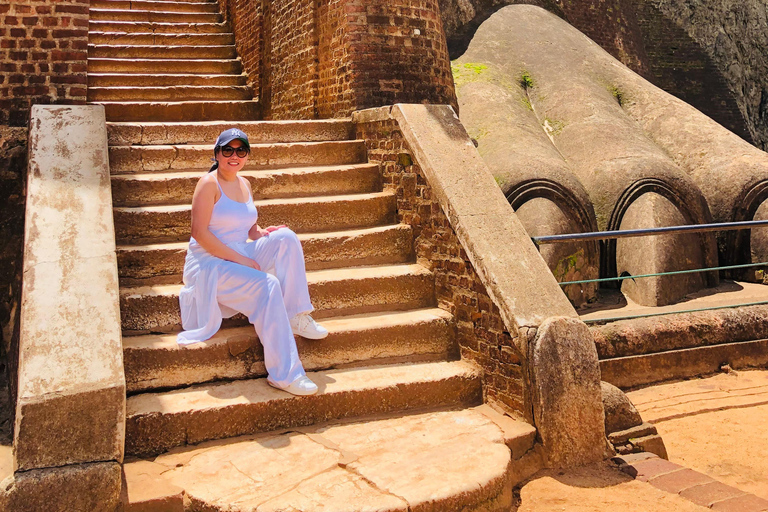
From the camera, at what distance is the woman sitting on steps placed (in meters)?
4.02

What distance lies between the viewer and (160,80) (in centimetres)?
877

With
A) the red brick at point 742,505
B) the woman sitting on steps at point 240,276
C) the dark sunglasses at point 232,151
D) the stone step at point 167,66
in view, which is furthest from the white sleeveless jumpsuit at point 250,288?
the stone step at point 167,66

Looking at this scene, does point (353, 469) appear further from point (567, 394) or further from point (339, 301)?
point (339, 301)

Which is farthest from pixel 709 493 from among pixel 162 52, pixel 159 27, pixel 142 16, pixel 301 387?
pixel 142 16

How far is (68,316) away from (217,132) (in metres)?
2.78

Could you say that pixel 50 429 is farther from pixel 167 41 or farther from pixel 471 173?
pixel 167 41

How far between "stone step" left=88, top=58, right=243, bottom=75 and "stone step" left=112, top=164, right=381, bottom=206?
4.08m

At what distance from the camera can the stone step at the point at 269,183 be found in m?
5.10

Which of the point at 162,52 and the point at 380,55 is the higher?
the point at 162,52

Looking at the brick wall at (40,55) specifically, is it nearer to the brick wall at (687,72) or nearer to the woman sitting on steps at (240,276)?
the woman sitting on steps at (240,276)

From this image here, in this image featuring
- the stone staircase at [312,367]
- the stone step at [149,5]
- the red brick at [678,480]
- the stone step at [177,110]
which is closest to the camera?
the stone staircase at [312,367]

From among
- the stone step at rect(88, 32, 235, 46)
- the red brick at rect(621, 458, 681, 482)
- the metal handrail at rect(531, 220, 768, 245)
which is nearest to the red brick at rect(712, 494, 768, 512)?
the red brick at rect(621, 458, 681, 482)

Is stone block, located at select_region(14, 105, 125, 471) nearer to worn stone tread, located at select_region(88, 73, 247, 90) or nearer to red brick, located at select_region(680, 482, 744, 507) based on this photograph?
red brick, located at select_region(680, 482, 744, 507)

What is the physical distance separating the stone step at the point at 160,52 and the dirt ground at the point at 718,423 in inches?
272
